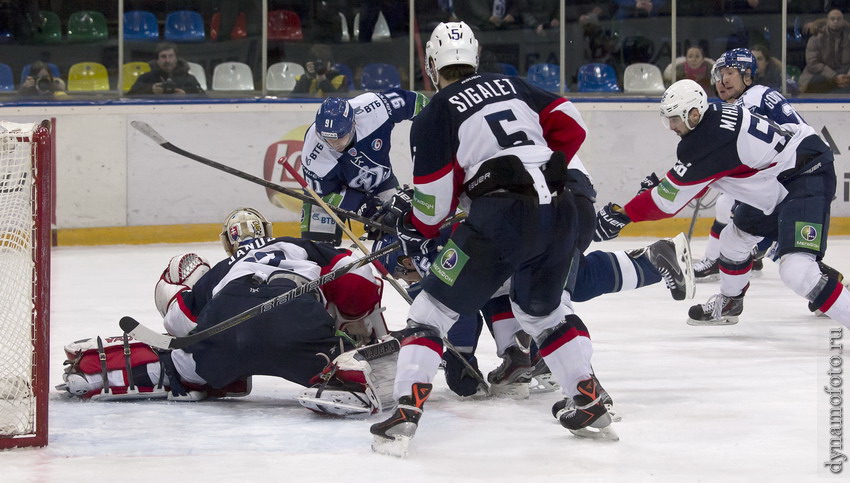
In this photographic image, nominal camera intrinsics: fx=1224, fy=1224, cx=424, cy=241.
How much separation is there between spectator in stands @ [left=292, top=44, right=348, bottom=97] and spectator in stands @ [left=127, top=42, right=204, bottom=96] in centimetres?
69

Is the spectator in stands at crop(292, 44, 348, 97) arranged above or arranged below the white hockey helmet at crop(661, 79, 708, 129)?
above

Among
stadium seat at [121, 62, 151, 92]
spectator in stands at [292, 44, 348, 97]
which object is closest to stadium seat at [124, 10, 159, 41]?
stadium seat at [121, 62, 151, 92]

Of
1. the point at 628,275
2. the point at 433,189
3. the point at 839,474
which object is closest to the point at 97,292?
the point at 628,275

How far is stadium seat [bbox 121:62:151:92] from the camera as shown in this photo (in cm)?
780

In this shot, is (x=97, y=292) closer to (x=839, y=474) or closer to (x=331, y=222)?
(x=331, y=222)

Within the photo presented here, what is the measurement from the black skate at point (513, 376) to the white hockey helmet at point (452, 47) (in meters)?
1.00

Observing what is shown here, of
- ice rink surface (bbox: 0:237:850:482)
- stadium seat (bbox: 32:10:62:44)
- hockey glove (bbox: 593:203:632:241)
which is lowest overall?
ice rink surface (bbox: 0:237:850:482)

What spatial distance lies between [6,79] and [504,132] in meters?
5.57

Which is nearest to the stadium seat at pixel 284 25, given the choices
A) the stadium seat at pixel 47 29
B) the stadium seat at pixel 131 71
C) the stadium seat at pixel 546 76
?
the stadium seat at pixel 131 71

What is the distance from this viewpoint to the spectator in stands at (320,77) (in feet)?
27.1

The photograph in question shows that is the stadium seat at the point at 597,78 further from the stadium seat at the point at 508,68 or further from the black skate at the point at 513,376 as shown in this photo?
the black skate at the point at 513,376

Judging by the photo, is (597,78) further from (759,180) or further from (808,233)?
(808,233)

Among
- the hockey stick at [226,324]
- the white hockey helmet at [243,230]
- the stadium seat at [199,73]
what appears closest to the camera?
the hockey stick at [226,324]

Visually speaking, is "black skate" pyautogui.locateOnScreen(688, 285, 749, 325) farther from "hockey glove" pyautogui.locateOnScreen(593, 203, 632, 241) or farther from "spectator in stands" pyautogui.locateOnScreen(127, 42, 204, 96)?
"spectator in stands" pyautogui.locateOnScreen(127, 42, 204, 96)
